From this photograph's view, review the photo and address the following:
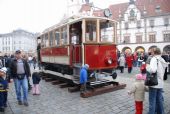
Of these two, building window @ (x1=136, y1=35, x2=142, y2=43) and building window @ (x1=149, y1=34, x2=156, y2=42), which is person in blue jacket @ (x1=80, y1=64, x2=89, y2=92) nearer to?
building window @ (x1=149, y1=34, x2=156, y2=42)

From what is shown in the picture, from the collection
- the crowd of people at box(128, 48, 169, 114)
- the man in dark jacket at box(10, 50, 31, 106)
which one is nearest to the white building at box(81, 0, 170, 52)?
the man in dark jacket at box(10, 50, 31, 106)

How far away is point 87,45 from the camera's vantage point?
11.0 metres

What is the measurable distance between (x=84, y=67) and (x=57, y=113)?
2986 millimetres

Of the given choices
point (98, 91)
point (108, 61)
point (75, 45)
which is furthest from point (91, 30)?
point (98, 91)

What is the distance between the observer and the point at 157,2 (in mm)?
58812

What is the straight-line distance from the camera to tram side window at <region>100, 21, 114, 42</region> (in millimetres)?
11657

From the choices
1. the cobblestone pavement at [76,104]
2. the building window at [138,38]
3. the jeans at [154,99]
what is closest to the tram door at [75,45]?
the cobblestone pavement at [76,104]

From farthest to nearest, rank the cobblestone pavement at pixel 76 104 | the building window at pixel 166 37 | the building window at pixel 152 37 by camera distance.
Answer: the building window at pixel 152 37 < the building window at pixel 166 37 < the cobblestone pavement at pixel 76 104

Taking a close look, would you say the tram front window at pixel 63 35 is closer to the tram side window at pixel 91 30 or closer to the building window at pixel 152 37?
the tram side window at pixel 91 30

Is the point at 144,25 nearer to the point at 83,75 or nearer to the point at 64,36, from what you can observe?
the point at 64,36

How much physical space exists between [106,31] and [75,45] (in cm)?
176

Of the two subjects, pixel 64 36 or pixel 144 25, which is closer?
pixel 64 36

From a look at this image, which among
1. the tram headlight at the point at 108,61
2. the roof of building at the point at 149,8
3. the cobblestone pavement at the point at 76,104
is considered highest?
the roof of building at the point at 149,8

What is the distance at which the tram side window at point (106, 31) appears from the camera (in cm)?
1166
